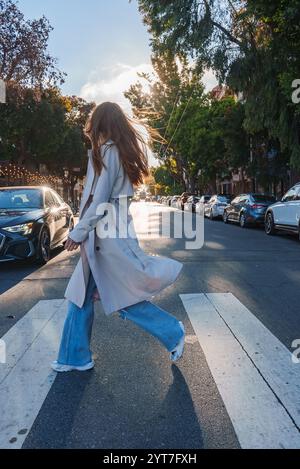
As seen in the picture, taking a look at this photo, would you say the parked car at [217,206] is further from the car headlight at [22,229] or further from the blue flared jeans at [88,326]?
the blue flared jeans at [88,326]

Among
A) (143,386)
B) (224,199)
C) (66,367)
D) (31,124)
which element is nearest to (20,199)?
(66,367)

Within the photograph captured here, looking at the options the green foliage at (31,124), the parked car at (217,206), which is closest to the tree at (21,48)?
the green foliage at (31,124)

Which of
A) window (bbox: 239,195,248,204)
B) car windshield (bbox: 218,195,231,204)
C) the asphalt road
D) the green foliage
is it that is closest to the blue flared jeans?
the asphalt road

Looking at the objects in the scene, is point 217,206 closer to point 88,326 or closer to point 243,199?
point 243,199

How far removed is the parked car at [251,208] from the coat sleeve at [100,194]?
15.7 m

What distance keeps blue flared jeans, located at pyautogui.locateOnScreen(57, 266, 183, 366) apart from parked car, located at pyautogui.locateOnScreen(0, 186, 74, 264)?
4717 mm

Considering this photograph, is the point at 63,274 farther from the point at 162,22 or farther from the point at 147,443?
the point at 162,22

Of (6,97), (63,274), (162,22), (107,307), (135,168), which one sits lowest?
(63,274)

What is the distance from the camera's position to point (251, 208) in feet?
60.8

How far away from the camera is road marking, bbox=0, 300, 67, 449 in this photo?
8.80 feet

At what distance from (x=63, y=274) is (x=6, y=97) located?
19.1 metres

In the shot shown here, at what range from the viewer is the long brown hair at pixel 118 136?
319 cm

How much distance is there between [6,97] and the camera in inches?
942
